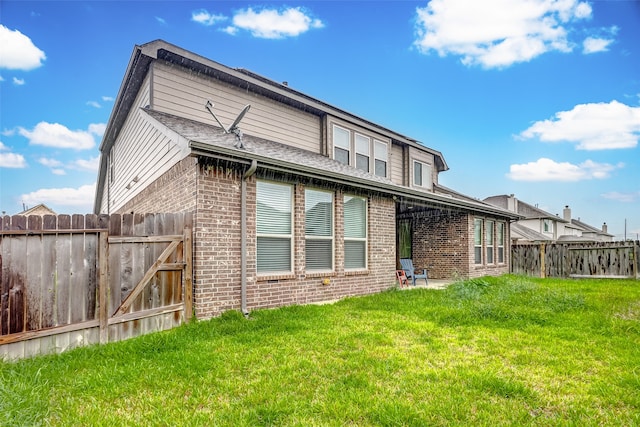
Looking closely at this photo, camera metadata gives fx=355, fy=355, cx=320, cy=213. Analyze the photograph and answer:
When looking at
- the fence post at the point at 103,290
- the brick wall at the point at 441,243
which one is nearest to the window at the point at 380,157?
the brick wall at the point at 441,243

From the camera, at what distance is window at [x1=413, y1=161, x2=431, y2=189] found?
14594 millimetres

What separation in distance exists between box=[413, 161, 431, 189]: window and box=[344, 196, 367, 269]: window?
634cm

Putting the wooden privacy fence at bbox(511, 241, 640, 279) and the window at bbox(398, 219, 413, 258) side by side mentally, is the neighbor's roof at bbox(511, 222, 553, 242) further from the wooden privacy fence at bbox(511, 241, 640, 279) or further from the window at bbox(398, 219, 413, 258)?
the window at bbox(398, 219, 413, 258)

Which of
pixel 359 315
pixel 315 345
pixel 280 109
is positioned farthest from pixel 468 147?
pixel 315 345

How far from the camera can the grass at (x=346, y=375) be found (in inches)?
110

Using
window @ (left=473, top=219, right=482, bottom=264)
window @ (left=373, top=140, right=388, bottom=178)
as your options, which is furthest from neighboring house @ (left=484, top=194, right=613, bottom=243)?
window @ (left=373, top=140, right=388, bottom=178)

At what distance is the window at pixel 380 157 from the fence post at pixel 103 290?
9.48 metres

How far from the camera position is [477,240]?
537 inches

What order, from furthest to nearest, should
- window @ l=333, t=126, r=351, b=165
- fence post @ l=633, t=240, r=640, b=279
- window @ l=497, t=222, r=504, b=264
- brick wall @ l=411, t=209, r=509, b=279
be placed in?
window @ l=497, t=222, r=504, b=264 → fence post @ l=633, t=240, r=640, b=279 → brick wall @ l=411, t=209, r=509, b=279 → window @ l=333, t=126, r=351, b=165

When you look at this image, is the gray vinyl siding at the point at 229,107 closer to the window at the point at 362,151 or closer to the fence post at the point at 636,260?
the window at the point at 362,151

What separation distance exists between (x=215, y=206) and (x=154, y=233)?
1.07 meters

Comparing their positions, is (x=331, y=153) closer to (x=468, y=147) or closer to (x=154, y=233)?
(x=154, y=233)

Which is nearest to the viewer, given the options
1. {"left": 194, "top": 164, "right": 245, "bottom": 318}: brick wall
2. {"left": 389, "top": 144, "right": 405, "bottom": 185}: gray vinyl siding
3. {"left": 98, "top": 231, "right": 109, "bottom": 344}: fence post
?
{"left": 98, "top": 231, "right": 109, "bottom": 344}: fence post

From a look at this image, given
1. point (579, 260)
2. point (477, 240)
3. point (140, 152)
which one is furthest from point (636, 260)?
point (140, 152)
